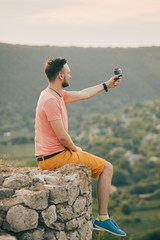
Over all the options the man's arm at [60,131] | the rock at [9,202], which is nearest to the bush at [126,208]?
the man's arm at [60,131]

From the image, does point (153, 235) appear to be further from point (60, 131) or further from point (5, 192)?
point (5, 192)

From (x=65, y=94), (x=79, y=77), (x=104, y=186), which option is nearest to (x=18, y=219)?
(x=104, y=186)

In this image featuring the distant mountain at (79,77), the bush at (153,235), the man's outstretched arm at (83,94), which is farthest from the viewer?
the distant mountain at (79,77)

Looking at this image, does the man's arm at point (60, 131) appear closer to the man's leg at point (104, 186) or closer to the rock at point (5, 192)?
the man's leg at point (104, 186)

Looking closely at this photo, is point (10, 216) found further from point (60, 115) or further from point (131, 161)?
point (131, 161)

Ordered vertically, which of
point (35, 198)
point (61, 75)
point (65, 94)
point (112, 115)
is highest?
point (112, 115)

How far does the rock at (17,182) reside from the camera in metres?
4.65

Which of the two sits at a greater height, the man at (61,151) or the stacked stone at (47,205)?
the man at (61,151)

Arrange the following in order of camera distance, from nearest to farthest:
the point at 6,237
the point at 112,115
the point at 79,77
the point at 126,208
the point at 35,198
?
the point at 6,237 → the point at 35,198 → the point at 126,208 → the point at 79,77 → the point at 112,115

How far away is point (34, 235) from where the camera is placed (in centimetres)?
439

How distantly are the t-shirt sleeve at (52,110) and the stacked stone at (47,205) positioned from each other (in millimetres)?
685

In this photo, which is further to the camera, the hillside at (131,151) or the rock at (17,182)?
the hillside at (131,151)

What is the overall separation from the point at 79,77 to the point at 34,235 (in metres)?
68.4

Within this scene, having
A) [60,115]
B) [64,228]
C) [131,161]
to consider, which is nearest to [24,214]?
[64,228]
